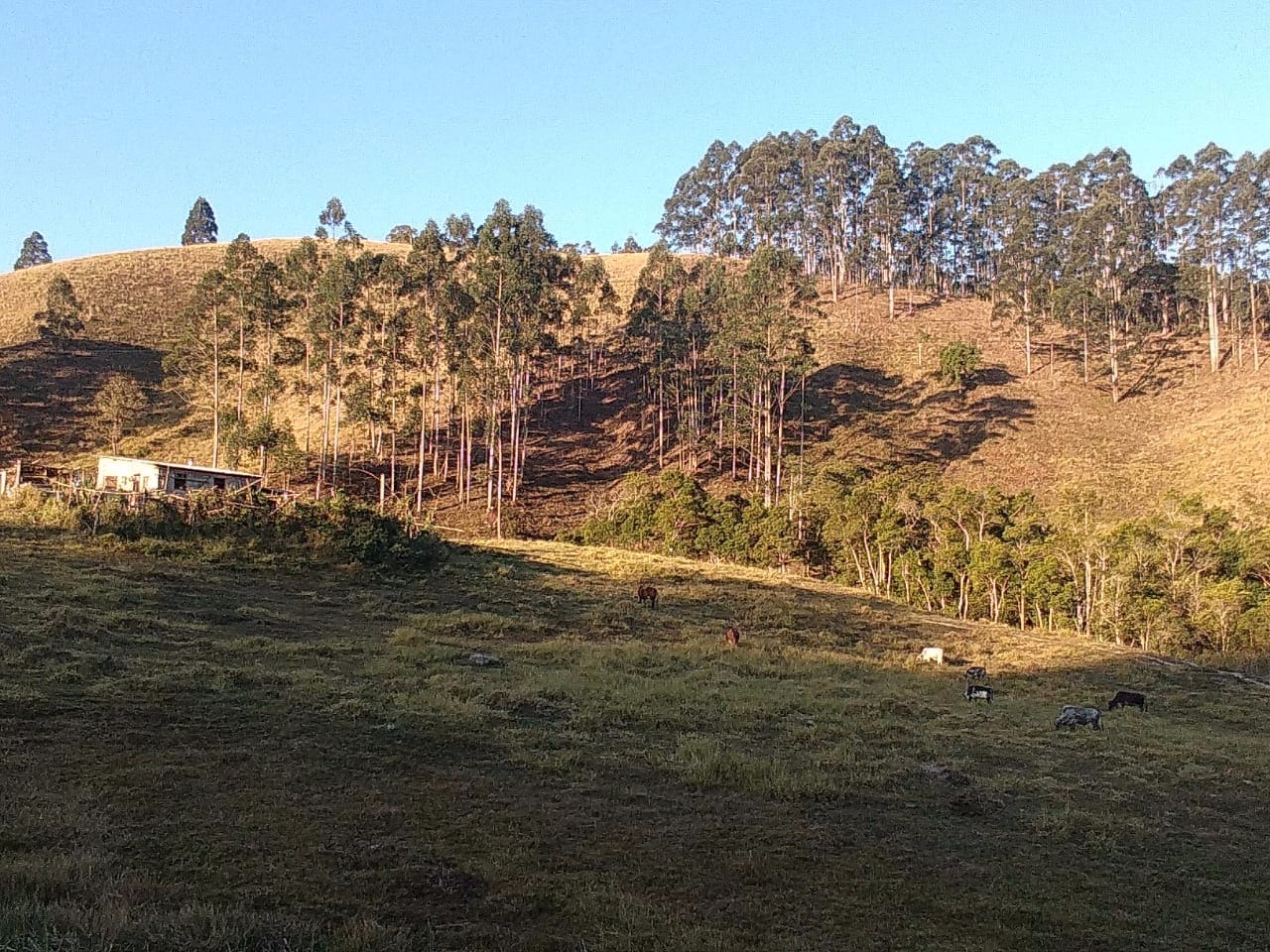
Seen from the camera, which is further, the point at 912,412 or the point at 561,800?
the point at 912,412

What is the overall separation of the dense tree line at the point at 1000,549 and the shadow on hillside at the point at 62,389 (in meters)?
39.7

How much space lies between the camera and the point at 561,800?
992cm

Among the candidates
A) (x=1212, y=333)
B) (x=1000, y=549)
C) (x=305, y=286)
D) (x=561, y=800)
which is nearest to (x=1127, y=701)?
(x=561, y=800)

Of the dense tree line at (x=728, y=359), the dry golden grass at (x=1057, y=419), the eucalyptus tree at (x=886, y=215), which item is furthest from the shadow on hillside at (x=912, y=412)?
the eucalyptus tree at (x=886, y=215)

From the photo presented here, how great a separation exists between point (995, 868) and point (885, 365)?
80583 mm

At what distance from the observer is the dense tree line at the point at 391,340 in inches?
2229

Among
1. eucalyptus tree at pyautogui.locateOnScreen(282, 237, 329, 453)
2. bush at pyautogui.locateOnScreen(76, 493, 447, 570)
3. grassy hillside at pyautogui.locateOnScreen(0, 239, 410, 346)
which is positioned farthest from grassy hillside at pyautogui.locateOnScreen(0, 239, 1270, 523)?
bush at pyautogui.locateOnScreen(76, 493, 447, 570)

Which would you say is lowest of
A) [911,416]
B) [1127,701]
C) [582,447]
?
[1127,701]

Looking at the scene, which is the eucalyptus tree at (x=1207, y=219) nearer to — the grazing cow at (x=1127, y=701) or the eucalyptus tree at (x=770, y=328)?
the eucalyptus tree at (x=770, y=328)

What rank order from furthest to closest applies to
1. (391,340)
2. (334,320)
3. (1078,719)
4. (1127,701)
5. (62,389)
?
(62,389)
(391,340)
(334,320)
(1127,701)
(1078,719)

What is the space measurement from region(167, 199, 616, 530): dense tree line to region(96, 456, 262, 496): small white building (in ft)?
33.3

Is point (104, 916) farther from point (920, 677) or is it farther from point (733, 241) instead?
point (733, 241)

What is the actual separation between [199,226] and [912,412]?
5228 inches

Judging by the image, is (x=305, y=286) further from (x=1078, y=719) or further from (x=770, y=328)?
(x=1078, y=719)
